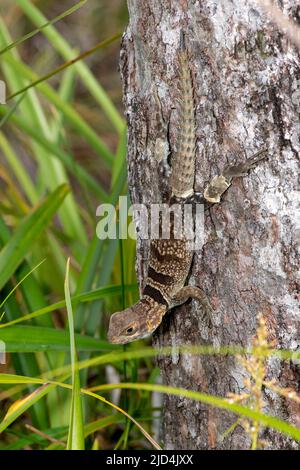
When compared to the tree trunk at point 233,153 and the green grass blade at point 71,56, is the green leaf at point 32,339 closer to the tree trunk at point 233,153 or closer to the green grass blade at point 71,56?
the tree trunk at point 233,153

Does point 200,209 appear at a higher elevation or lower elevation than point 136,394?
higher

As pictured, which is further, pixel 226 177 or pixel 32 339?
pixel 32 339

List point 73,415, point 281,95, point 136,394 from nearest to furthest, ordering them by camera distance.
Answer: point 73,415 < point 281,95 < point 136,394

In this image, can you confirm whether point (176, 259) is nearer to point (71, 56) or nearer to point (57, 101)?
point (57, 101)

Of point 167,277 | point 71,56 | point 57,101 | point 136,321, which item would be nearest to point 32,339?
point 136,321

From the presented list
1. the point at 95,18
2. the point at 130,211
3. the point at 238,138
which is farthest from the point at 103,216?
the point at 95,18
